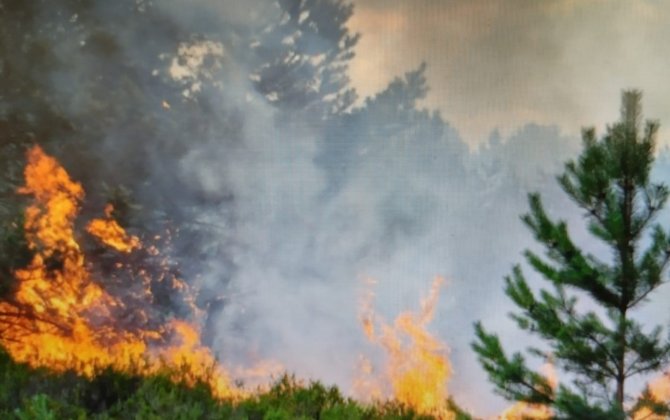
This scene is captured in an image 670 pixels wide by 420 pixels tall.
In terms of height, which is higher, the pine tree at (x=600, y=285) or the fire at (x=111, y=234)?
the fire at (x=111, y=234)

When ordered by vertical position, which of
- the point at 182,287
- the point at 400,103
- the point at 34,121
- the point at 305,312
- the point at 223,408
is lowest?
the point at 223,408

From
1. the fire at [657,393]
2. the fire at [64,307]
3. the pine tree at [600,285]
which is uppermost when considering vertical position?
the fire at [64,307]

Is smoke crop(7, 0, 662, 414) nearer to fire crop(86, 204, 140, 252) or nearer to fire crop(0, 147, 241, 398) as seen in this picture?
fire crop(86, 204, 140, 252)

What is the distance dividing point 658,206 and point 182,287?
401 cm

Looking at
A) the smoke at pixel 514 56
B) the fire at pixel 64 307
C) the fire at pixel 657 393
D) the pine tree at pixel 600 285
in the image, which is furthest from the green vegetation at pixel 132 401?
the smoke at pixel 514 56

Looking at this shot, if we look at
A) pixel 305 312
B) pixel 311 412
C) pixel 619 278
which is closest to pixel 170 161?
pixel 305 312

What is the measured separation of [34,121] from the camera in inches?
268

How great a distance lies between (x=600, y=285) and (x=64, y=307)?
4421mm

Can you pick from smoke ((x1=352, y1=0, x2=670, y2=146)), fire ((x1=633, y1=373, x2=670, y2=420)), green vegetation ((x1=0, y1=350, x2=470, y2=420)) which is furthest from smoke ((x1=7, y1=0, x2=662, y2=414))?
fire ((x1=633, y1=373, x2=670, y2=420))

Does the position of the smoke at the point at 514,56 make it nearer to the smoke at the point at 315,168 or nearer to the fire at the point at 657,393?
the smoke at the point at 315,168

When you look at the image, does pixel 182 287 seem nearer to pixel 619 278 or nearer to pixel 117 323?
pixel 117 323

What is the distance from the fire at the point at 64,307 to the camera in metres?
6.56

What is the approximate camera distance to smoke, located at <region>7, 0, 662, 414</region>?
6062mm

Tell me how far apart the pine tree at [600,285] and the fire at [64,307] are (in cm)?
290
